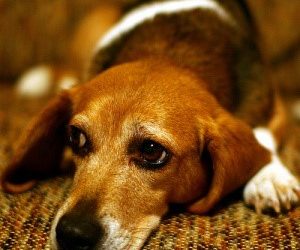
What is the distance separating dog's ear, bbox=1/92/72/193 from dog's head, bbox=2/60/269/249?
2cm

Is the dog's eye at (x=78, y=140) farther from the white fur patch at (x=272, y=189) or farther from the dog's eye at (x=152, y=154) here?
the white fur patch at (x=272, y=189)

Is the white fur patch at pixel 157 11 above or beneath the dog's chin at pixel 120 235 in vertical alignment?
above

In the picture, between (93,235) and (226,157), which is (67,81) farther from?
(93,235)

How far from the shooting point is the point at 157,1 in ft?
9.78

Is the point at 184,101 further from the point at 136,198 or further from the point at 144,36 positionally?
the point at 144,36

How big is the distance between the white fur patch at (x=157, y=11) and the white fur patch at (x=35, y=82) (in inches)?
26.4

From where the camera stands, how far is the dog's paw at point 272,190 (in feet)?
5.85

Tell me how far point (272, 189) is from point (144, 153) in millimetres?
519

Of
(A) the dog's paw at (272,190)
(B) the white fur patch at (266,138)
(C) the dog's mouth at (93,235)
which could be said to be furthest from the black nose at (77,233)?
(B) the white fur patch at (266,138)

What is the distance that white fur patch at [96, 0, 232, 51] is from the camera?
8.71 feet

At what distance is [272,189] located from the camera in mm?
1825

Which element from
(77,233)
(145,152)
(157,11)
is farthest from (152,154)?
(157,11)

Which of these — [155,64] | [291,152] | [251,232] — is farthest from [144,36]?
[251,232]

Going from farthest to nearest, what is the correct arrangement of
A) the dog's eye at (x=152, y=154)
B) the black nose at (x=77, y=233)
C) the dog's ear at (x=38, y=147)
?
the dog's ear at (x=38, y=147) < the dog's eye at (x=152, y=154) < the black nose at (x=77, y=233)
